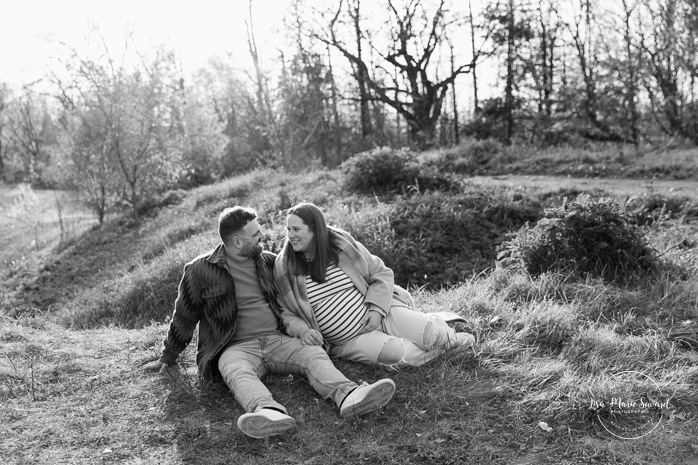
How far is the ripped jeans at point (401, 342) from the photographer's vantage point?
424 cm

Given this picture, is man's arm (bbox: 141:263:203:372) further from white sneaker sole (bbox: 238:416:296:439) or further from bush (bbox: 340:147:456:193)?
bush (bbox: 340:147:456:193)

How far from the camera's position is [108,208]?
16.1 m

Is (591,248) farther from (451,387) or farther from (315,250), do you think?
(315,250)

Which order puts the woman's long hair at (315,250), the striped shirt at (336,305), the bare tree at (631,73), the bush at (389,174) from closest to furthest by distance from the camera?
the woman's long hair at (315,250) < the striped shirt at (336,305) < the bush at (389,174) < the bare tree at (631,73)

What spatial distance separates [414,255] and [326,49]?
1539 centimetres

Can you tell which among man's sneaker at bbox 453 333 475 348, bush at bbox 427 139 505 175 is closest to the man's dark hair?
man's sneaker at bbox 453 333 475 348

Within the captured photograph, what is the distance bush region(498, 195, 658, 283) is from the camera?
19.6ft

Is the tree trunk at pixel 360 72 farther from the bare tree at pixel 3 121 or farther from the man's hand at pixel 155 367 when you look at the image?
the bare tree at pixel 3 121

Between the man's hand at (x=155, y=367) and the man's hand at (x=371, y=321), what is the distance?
1.44m

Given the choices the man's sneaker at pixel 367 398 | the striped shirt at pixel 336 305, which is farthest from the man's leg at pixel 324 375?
the striped shirt at pixel 336 305

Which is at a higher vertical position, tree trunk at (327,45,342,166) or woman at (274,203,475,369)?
tree trunk at (327,45,342,166)

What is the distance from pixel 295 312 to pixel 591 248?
3256mm

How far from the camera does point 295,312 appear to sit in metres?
4.30

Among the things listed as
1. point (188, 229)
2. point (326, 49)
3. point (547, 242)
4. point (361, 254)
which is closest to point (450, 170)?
point (188, 229)
